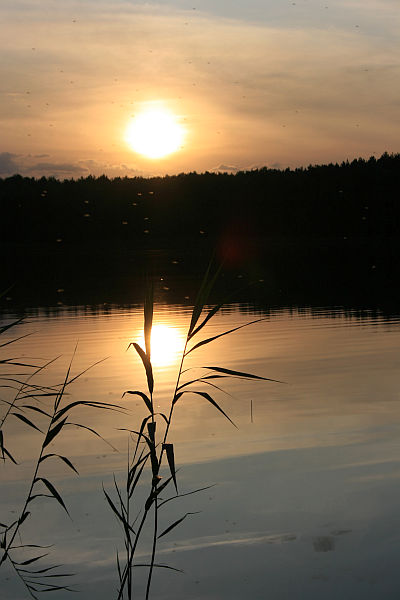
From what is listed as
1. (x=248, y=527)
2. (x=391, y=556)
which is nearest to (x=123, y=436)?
(x=248, y=527)

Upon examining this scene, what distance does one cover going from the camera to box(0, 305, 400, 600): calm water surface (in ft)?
17.2

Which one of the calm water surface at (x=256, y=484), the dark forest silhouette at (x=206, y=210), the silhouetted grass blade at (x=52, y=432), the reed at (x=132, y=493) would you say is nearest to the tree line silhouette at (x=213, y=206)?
the dark forest silhouette at (x=206, y=210)

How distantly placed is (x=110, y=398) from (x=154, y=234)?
108394mm

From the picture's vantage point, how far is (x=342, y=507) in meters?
6.28

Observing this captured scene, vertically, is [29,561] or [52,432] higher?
[52,432]

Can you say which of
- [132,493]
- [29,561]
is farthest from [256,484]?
[29,561]

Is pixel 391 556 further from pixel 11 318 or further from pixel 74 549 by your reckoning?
pixel 11 318

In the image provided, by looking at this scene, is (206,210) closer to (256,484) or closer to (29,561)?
(256,484)

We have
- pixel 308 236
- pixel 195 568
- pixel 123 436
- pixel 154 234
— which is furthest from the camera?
pixel 154 234

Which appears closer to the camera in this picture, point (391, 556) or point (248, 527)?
point (391, 556)

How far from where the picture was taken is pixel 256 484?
22.4ft

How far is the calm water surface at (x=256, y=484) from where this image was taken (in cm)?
524

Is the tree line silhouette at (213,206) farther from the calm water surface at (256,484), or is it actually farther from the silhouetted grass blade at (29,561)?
the silhouetted grass blade at (29,561)

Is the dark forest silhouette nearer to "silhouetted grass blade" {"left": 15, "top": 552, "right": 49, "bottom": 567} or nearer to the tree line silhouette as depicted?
the tree line silhouette
